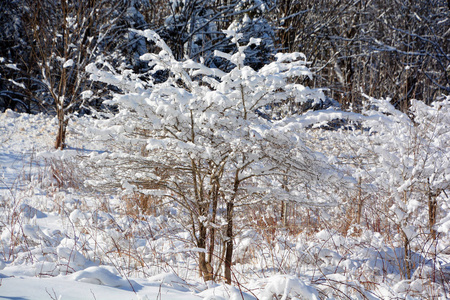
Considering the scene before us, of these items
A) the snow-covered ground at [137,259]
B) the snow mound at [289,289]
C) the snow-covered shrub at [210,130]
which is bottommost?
the snow-covered ground at [137,259]

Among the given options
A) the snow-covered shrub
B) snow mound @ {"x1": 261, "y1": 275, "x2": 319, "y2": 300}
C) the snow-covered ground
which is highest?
the snow-covered shrub

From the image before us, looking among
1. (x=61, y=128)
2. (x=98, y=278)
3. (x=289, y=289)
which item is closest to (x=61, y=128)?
(x=61, y=128)

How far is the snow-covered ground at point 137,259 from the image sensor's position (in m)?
2.06

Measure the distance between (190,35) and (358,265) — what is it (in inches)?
309

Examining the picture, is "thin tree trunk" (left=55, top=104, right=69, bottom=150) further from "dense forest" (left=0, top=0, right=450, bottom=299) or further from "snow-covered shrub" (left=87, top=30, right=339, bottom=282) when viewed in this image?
"snow-covered shrub" (left=87, top=30, right=339, bottom=282)

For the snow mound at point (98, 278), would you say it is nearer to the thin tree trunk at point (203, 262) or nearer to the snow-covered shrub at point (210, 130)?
the snow-covered shrub at point (210, 130)

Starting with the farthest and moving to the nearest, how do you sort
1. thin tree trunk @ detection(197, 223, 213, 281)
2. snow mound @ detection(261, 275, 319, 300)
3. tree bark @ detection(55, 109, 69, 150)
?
tree bark @ detection(55, 109, 69, 150)
thin tree trunk @ detection(197, 223, 213, 281)
snow mound @ detection(261, 275, 319, 300)

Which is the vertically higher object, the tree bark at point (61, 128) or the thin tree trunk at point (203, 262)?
the tree bark at point (61, 128)

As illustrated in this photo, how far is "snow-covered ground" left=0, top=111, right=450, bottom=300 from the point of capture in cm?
206

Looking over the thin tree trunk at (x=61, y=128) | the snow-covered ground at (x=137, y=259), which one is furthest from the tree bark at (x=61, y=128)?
the snow-covered ground at (x=137, y=259)

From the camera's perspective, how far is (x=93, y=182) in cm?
288

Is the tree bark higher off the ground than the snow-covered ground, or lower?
higher

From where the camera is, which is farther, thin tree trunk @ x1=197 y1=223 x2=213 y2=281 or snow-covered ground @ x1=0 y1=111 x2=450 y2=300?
thin tree trunk @ x1=197 y1=223 x2=213 y2=281

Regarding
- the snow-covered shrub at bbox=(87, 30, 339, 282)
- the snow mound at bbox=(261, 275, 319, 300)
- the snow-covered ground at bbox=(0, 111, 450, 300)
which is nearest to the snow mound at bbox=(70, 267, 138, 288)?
the snow-covered ground at bbox=(0, 111, 450, 300)
